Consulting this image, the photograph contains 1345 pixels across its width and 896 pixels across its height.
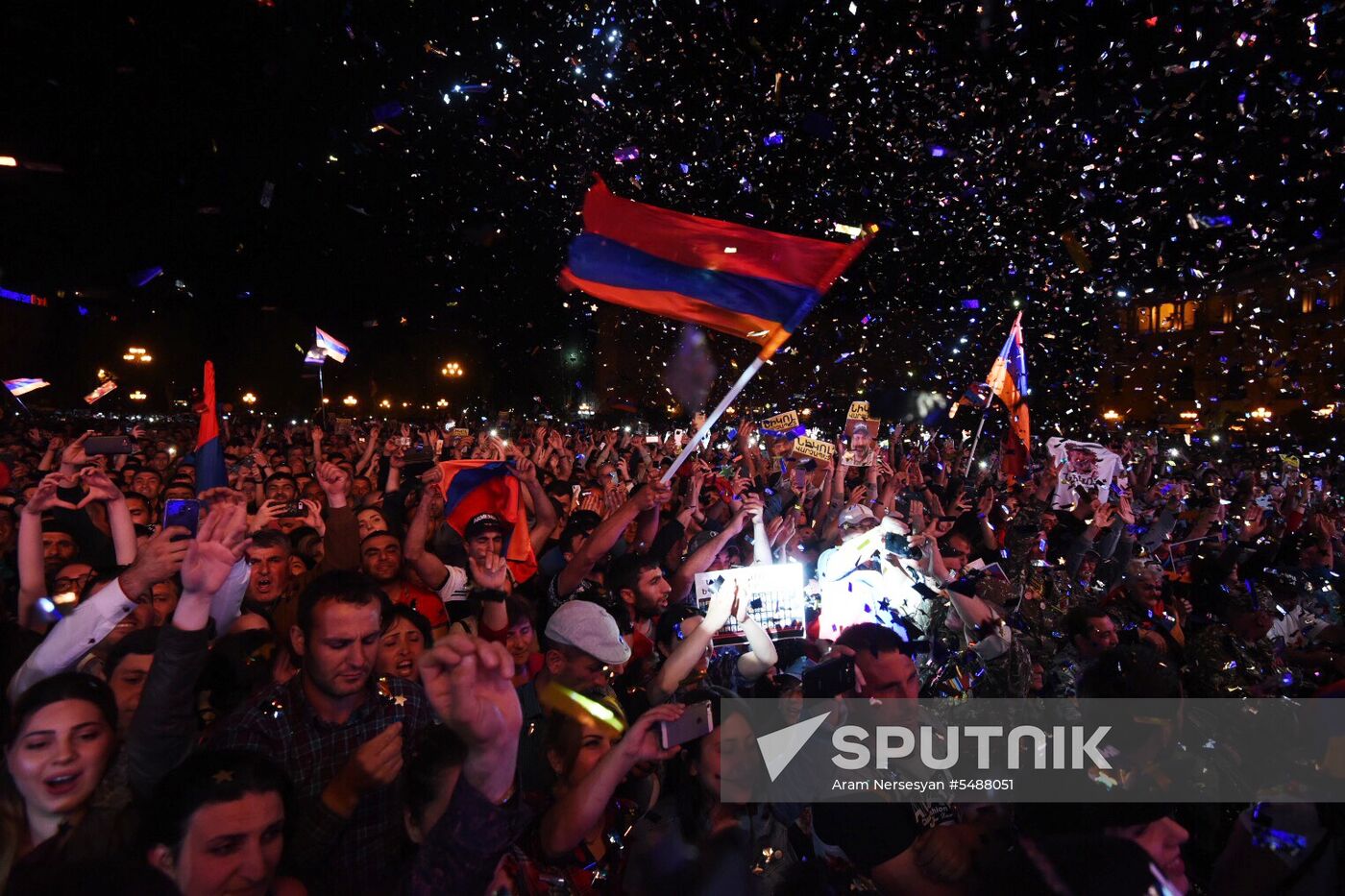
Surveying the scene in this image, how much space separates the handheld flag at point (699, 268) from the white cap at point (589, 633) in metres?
2.60

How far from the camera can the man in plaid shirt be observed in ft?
8.04

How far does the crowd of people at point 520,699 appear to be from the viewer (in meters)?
2.10

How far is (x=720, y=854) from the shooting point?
8.65 ft

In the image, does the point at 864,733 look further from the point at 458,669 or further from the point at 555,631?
the point at 458,669

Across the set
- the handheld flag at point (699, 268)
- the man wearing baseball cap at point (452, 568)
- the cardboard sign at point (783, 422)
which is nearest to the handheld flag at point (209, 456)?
the man wearing baseball cap at point (452, 568)

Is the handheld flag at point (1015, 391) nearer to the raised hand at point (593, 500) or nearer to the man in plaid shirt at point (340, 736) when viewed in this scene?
the raised hand at point (593, 500)

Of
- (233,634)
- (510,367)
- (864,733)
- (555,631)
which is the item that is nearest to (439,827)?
(555,631)

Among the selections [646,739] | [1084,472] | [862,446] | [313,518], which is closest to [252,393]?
[862,446]

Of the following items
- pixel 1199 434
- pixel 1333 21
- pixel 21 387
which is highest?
pixel 1333 21

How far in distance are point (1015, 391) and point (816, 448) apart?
568cm

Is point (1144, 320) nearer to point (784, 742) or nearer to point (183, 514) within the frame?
point (784, 742)

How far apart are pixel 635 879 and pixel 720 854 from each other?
1.02 ft

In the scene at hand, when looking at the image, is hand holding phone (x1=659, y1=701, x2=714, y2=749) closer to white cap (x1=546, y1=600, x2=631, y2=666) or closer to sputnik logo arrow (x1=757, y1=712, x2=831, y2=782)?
sputnik logo arrow (x1=757, y1=712, x2=831, y2=782)

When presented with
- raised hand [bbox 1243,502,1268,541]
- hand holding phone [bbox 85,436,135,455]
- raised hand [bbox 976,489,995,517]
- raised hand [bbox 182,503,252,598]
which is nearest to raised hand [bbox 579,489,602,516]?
raised hand [bbox 976,489,995,517]
